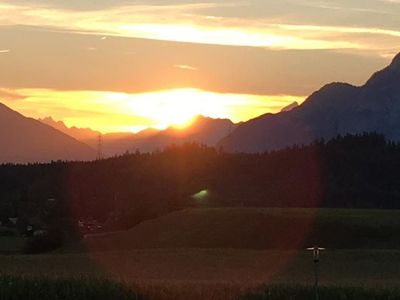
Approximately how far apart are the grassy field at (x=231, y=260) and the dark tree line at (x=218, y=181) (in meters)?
47.4

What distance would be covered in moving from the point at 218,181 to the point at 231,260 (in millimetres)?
116979

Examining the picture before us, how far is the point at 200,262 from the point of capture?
157 feet

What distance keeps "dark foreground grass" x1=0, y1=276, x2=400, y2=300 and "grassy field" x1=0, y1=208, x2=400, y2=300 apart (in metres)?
0.03

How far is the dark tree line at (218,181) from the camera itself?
140m

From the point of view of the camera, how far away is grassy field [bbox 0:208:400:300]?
2792cm

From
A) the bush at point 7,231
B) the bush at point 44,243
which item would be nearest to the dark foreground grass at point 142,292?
the bush at point 44,243

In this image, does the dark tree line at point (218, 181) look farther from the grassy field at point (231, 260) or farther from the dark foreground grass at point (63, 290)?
the dark foreground grass at point (63, 290)

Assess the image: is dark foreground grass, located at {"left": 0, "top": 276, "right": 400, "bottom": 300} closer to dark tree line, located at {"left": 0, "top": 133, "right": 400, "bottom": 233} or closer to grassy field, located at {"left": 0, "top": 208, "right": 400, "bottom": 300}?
grassy field, located at {"left": 0, "top": 208, "right": 400, "bottom": 300}

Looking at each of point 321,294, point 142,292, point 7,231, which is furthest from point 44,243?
point 321,294

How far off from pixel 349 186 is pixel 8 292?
12347 centimetres

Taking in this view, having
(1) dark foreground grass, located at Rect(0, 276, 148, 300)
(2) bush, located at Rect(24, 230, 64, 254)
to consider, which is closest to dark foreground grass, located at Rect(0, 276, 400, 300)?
(1) dark foreground grass, located at Rect(0, 276, 148, 300)

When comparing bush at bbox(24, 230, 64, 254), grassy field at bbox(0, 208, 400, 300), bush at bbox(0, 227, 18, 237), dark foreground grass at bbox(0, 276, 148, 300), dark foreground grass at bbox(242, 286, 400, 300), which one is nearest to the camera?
dark foreground grass at bbox(0, 276, 148, 300)

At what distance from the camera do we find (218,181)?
16600cm

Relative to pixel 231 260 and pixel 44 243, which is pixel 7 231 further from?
pixel 231 260
